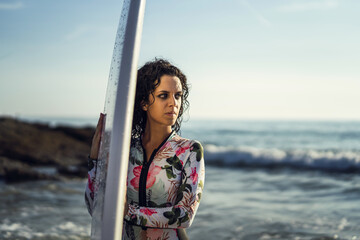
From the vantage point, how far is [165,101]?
1815mm

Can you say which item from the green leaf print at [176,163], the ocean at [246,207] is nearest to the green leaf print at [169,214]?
the green leaf print at [176,163]

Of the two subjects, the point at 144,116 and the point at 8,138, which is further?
the point at 8,138

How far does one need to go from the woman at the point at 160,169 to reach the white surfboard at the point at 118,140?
21.6 inches

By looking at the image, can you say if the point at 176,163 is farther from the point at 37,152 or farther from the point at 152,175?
the point at 37,152

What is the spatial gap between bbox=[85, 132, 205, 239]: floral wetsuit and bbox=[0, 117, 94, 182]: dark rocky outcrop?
7590 millimetres

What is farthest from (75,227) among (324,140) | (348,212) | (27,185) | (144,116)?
(324,140)

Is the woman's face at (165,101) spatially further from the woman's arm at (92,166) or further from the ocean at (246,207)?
the ocean at (246,207)

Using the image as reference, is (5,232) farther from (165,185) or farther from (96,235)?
(96,235)

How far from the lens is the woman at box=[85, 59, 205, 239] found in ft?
5.49

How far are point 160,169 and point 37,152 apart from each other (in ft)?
34.1

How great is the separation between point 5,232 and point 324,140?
24.7m

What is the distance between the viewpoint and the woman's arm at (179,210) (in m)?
1.66

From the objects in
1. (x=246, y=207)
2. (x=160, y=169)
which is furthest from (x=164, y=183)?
(x=246, y=207)

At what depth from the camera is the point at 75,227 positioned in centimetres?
541
